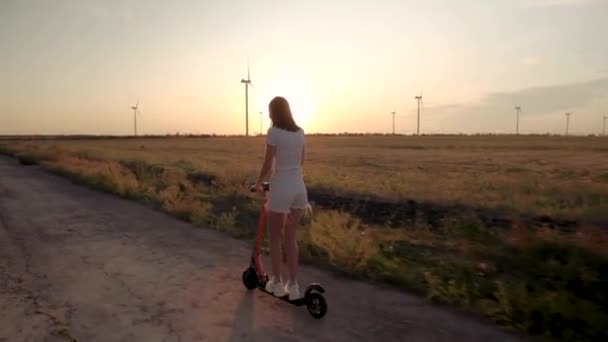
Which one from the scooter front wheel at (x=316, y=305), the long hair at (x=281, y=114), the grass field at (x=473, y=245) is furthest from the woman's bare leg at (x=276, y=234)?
the grass field at (x=473, y=245)

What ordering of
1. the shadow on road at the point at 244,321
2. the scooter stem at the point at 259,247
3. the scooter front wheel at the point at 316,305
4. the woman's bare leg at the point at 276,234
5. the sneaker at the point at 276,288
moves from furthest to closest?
the scooter stem at the point at 259,247, the sneaker at the point at 276,288, the woman's bare leg at the point at 276,234, the scooter front wheel at the point at 316,305, the shadow on road at the point at 244,321

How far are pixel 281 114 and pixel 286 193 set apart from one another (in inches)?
31.2

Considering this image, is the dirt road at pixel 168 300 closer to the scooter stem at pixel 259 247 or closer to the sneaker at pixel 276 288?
the sneaker at pixel 276 288

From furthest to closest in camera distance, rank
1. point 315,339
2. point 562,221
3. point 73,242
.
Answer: point 562,221
point 73,242
point 315,339

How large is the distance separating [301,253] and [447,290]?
7.90ft

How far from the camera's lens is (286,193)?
16.5ft

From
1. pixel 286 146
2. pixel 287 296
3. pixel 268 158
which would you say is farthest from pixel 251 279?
pixel 286 146

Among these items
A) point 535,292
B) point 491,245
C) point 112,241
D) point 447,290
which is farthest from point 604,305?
point 112,241

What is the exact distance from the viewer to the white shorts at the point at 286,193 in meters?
5.04

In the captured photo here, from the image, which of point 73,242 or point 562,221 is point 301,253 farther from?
point 562,221

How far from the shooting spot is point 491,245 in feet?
26.5

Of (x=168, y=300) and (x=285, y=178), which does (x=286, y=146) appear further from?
(x=168, y=300)

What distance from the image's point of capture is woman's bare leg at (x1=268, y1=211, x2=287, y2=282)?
515 centimetres

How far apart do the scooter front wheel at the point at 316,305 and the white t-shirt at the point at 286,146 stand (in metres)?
1.28
